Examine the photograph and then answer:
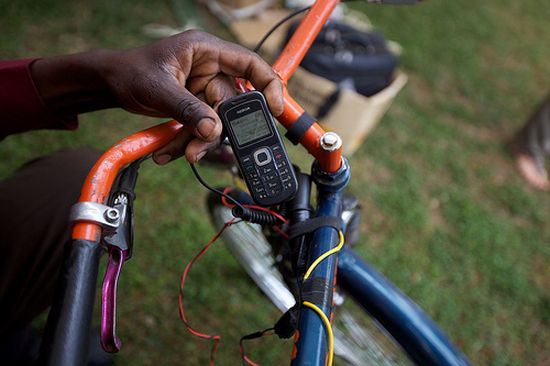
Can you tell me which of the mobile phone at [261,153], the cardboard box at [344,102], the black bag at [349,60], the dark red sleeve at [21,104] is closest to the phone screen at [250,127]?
the mobile phone at [261,153]

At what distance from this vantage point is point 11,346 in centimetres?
136

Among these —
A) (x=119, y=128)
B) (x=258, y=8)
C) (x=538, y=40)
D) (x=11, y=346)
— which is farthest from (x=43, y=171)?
(x=538, y=40)

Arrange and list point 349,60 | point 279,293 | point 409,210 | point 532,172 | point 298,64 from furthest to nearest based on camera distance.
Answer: point 532,172 → point 349,60 → point 409,210 → point 279,293 → point 298,64

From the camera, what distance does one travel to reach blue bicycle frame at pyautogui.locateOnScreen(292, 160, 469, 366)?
83 centimetres

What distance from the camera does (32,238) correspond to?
3.96ft

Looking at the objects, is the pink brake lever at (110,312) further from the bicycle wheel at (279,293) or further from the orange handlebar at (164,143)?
the bicycle wheel at (279,293)

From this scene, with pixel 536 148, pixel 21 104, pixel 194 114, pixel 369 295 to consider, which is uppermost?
pixel 194 114

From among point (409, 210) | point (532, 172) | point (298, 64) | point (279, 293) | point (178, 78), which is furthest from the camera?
point (532, 172)

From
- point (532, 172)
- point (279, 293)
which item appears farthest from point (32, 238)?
point (532, 172)

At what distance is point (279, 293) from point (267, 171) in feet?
2.02

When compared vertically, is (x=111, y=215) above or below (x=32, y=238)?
above

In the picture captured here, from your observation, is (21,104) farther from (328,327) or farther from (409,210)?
(409,210)

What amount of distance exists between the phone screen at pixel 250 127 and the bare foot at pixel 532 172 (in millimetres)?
2479

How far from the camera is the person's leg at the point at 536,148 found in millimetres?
2781
